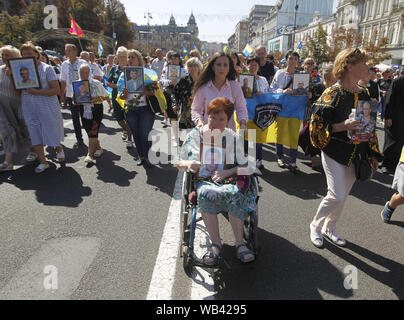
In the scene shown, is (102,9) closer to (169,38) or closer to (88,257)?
(88,257)

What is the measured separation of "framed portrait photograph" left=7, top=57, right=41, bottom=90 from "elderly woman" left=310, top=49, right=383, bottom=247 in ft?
14.7

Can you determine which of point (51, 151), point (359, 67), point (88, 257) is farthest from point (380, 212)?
point (51, 151)

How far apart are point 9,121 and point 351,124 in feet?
18.8

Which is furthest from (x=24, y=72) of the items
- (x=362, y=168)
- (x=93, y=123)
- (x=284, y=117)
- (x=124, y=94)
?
(x=362, y=168)

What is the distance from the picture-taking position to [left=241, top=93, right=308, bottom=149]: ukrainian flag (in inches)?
221

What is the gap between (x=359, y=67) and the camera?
9.11ft

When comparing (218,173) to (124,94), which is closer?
(218,173)

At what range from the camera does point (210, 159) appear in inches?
118

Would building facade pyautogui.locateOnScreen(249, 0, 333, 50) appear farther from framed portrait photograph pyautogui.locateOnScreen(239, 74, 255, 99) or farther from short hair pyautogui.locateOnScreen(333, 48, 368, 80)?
short hair pyautogui.locateOnScreen(333, 48, 368, 80)

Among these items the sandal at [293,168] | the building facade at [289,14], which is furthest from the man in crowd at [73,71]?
the building facade at [289,14]

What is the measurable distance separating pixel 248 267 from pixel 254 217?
54 cm

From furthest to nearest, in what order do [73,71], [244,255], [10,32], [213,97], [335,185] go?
[10,32] < [73,71] < [213,97] < [335,185] < [244,255]

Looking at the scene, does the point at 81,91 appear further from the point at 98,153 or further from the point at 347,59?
the point at 347,59

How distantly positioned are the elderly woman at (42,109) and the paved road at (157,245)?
2.24 ft
